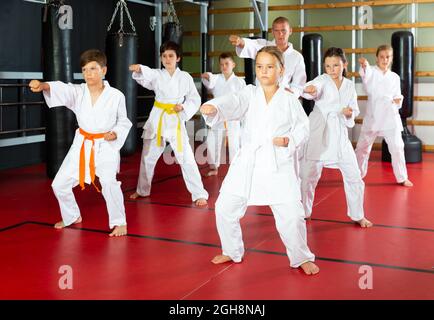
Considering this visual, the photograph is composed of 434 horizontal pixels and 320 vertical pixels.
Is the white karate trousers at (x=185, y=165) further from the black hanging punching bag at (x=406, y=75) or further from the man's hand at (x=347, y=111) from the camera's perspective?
the black hanging punching bag at (x=406, y=75)

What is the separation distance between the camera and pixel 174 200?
5230 mm

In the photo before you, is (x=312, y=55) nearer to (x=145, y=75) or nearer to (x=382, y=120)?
(x=382, y=120)

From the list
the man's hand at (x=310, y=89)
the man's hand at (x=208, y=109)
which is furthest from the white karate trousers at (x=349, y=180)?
the man's hand at (x=208, y=109)

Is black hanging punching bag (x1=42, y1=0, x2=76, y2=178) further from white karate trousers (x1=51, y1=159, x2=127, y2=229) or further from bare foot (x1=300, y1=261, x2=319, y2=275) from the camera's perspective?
bare foot (x1=300, y1=261, x2=319, y2=275)

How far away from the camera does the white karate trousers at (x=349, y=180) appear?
4137 millimetres

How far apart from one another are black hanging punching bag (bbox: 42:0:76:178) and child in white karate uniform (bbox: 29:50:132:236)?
2.00m

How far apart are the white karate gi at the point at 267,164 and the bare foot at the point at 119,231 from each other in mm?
1040

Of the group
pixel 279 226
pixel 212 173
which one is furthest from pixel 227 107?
pixel 212 173

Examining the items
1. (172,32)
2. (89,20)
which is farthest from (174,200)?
(89,20)

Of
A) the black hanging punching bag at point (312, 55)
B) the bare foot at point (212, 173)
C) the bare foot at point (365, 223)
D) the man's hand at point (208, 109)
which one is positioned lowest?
the bare foot at point (365, 223)

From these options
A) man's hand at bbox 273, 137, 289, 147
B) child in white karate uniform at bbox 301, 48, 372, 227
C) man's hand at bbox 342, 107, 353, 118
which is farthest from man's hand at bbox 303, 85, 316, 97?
man's hand at bbox 273, 137, 289, 147

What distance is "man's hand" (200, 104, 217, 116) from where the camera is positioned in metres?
2.93

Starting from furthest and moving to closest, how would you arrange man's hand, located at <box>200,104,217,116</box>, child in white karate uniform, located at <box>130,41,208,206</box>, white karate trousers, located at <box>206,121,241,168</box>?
white karate trousers, located at <box>206,121,241,168</box> < child in white karate uniform, located at <box>130,41,208,206</box> < man's hand, located at <box>200,104,217,116</box>

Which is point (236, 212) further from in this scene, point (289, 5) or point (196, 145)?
point (289, 5)
